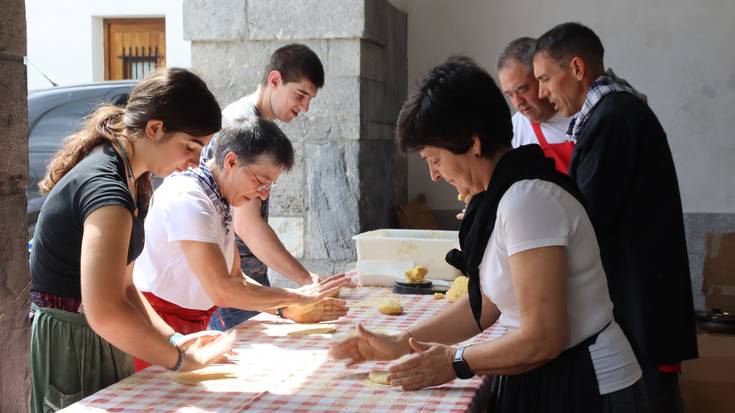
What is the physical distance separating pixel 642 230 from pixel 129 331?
1.68 meters

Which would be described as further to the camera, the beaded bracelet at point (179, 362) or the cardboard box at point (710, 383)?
the cardboard box at point (710, 383)

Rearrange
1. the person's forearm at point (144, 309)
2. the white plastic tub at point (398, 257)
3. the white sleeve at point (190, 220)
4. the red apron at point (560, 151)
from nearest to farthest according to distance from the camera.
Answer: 1. the person's forearm at point (144, 309)
2. the white sleeve at point (190, 220)
3. the white plastic tub at point (398, 257)
4. the red apron at point (560, 151)

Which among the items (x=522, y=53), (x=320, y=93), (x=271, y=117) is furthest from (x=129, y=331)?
(x=320, y=93)

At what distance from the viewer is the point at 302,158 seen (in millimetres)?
5051

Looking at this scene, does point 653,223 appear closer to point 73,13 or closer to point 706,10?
point 706,10

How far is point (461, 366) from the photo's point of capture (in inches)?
76.2

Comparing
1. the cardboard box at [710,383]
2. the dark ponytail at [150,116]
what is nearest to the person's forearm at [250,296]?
the dark ponytail at [150,116]

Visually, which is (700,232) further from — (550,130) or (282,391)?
(282,391)

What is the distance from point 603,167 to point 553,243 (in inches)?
47.0

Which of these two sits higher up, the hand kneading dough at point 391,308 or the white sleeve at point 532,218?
the white sleeve at point 532,218

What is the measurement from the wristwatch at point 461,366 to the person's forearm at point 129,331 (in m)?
0.72

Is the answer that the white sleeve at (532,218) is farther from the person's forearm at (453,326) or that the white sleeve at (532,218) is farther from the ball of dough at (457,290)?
the ball of dough at (457,290)

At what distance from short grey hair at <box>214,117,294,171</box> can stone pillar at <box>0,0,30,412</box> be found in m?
1.03

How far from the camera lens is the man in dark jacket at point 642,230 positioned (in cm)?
285
